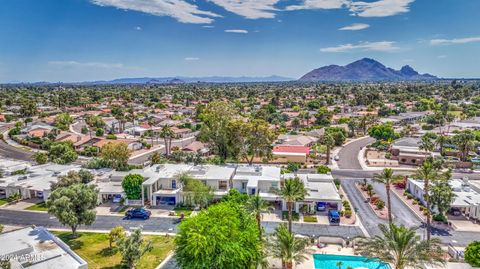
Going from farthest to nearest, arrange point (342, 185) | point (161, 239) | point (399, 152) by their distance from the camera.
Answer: point (399, 152)
point (342, 185)
point (161, 239)

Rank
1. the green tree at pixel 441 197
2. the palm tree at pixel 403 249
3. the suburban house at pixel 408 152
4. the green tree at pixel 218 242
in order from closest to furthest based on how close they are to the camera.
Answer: the palm tree at pixel 403 249
the green tree at pixel 218 242
the green tree at pixel 441 197
the suburban house at pixel 408 152

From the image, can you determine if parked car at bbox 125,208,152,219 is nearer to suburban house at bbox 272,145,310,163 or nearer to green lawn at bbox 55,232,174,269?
green lawn at bbox 55,232,174,269

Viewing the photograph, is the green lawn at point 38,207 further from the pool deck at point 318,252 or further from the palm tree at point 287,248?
the palm tree at point 287,248

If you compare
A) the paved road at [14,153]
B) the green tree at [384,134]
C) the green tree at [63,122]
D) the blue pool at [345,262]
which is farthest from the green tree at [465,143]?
the green tree at [63,122]

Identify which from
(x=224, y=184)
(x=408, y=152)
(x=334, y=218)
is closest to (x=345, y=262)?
(x=334, y=218)

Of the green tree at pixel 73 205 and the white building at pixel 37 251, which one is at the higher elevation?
the green tree at pixel 73 205

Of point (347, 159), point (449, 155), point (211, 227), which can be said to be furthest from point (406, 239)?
point (449, 155)

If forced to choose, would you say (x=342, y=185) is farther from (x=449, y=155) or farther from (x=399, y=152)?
(x=449, y=155)
